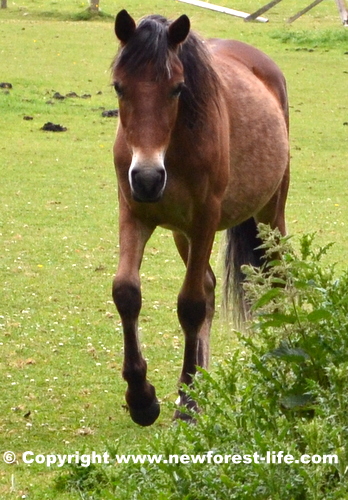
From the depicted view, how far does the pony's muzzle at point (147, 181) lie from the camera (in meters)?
4.15

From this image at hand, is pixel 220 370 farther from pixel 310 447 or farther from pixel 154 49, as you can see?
pixel 154 49

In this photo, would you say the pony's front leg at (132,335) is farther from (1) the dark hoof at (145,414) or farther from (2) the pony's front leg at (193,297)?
(2) the pony's front leg at (193,297)

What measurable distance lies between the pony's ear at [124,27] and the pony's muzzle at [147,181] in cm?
73

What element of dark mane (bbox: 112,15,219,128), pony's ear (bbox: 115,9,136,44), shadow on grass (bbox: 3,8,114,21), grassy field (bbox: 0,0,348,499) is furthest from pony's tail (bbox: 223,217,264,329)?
shadow on grass (bbox: 3,8,114,21)

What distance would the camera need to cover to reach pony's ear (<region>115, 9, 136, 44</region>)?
4.43 metres

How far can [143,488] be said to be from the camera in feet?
8.90

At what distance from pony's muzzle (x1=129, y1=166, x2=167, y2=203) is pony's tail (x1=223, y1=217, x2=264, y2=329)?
2202 millimetres

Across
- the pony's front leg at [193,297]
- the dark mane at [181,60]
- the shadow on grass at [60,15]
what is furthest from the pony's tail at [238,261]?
the shadow on grass at [60,15]

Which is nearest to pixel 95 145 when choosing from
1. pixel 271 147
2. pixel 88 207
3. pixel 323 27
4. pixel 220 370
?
pixel 88 207

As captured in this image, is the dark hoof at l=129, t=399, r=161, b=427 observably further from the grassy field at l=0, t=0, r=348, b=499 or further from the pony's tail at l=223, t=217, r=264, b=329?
the pony's tail at l=223, t=217, r=264, b=329

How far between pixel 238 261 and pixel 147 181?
2314mm

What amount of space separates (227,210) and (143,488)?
3086 mm

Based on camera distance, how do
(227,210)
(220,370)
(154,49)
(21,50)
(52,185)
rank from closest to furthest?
(220,370)
(154,49)
(227,210)
(52,185)
(21,50)

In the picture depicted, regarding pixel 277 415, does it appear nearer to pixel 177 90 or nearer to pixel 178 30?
pixel 177 90
